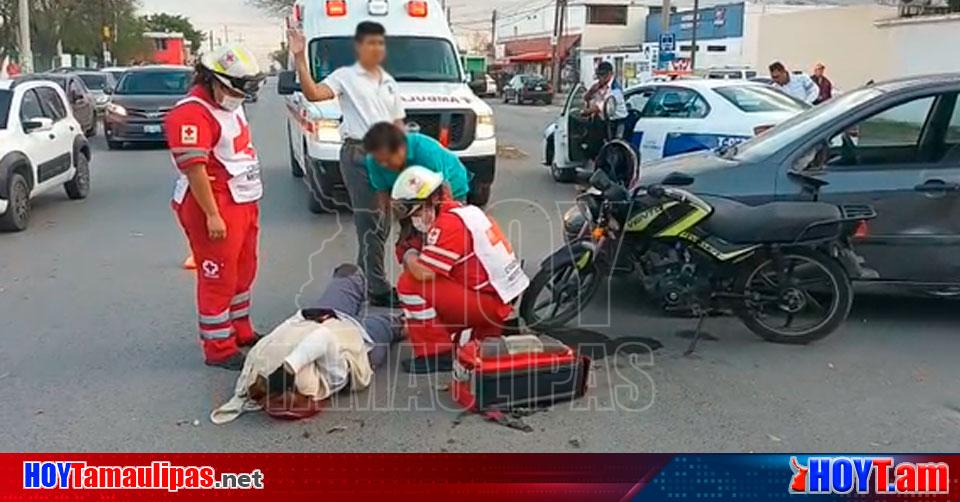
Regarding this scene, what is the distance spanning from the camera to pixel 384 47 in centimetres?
327

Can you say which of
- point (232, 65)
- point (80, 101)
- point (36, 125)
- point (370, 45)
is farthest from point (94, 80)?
point (370, 45)

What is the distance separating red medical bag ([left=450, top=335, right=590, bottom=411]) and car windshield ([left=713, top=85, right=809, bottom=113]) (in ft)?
20.7

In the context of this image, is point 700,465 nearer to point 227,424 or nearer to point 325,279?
point 227,424

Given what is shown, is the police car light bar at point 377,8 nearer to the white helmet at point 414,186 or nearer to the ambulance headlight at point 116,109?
the white helmet at point 414,186

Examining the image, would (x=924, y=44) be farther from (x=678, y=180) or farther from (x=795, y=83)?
(x=678, y=180)

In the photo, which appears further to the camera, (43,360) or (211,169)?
(43,360)

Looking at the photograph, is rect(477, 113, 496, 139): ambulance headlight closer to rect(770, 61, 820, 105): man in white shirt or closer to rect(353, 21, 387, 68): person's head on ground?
rect(353, 21, 387, 68): person's head on ground

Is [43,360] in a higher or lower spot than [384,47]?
lower

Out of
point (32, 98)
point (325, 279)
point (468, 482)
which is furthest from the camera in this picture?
point (32, 98)

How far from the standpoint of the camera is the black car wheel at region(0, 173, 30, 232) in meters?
8.69

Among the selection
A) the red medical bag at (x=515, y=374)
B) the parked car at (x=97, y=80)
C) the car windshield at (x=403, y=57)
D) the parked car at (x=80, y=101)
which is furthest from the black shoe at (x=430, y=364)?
the parked car at (x=97, y=80)

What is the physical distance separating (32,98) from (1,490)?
26.1 feet

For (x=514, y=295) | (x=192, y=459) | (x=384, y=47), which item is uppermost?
(x=384, y=47)

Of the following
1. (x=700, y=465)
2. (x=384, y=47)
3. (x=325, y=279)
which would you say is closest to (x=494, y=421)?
(x=700, y=465)
